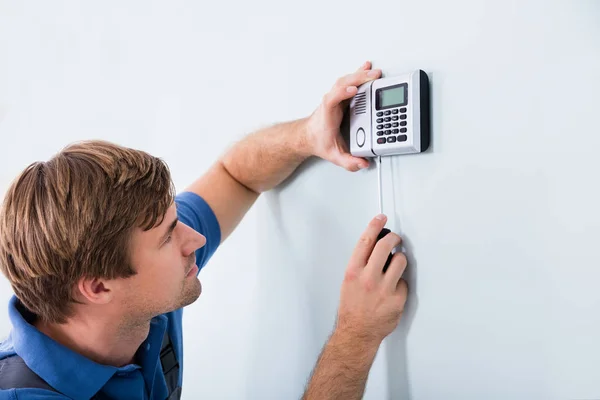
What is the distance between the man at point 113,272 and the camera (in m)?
0.79

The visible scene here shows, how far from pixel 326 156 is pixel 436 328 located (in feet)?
1.10

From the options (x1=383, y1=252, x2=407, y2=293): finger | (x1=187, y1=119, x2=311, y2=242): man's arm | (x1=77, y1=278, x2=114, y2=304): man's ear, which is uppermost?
(x1=187, y1=119, x2=311, y2=242): man's arm

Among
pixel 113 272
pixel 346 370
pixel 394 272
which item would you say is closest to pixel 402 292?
pixel 394 272

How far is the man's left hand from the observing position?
2.65 feet

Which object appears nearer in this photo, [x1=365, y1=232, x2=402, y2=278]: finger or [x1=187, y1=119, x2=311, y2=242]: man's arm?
[x1=365, y1=232, x2=402, y2=278]: finger

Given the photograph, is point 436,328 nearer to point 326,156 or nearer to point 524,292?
point 524,292

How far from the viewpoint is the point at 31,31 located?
158 cm

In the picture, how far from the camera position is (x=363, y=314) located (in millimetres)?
781

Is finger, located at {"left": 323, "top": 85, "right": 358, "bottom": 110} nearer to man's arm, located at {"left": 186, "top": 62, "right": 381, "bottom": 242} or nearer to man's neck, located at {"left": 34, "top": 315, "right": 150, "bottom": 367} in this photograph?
man's arm, located at {"left": 186, "top": 62, "right": 381, "bottom": 242}

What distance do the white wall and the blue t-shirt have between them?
11cm

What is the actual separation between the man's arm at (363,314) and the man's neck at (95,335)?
357 millimetres

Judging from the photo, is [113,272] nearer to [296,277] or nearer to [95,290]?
[95,290]

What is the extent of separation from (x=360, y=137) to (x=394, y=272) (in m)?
0.22

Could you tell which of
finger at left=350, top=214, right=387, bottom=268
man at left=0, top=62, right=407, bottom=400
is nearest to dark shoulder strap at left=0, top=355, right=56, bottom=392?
man at left=0, top=62, right=407, bottom=400
